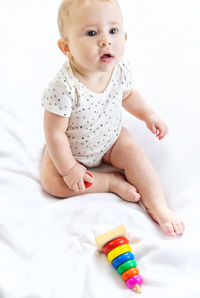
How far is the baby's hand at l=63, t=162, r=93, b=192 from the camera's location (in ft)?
3.50

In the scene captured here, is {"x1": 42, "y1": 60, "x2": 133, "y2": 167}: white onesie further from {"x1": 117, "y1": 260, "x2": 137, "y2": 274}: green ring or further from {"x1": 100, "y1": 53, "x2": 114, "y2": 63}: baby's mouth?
{"x1": 117, "y1": 260, "x2": 137, "y2": 274}: green ring

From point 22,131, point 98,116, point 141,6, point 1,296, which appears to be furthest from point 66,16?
point 141,6

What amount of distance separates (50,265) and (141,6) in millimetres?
1183

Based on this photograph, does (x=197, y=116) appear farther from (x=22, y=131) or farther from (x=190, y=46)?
(x=22, y=131)

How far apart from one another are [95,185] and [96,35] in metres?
0.38

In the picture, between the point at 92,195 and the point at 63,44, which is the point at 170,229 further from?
the point at 63,44

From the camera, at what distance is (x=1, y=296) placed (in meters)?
0.78

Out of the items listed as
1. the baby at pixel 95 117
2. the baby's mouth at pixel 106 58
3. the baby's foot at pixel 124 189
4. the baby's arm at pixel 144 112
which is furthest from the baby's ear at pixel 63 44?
the baby's foot at pixel 124 189

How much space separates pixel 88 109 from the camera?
1063mm

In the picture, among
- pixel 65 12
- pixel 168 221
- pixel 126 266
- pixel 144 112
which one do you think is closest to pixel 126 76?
pixel 144 112

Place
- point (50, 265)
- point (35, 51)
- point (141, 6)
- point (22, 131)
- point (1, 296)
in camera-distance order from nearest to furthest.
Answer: point (1, 296), point (50, 265), point (22, 131), point (35, 51), point (141, 6)

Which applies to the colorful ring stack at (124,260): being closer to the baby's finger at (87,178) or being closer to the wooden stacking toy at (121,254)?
the wooden stacking toy at (121,254)

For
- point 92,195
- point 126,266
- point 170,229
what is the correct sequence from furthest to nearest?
point 92,195
point 170,229
point 126,266

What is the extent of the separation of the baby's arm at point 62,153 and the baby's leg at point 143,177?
0.43 feet
